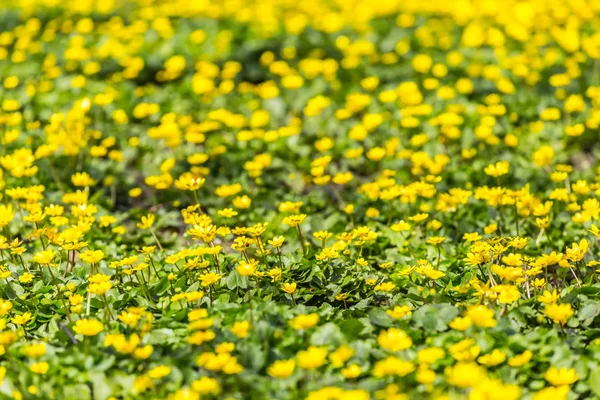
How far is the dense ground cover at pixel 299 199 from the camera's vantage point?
2924 mm

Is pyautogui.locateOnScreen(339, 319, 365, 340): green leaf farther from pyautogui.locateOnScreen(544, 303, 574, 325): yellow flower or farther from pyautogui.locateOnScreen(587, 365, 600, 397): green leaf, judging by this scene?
pyautogui.locateOnScreen(587, 365, 600, 397): green leaf

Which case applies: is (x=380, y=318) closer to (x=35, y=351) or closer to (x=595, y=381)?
(x=595, y=381)

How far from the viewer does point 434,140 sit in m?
5.75

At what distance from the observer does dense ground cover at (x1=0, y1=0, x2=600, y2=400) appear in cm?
292

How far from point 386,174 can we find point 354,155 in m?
0.38

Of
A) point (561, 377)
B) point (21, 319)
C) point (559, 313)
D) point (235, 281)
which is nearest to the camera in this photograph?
point (561, 377)

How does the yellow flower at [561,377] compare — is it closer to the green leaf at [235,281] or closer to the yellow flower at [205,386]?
the yellow flower at [205,386]

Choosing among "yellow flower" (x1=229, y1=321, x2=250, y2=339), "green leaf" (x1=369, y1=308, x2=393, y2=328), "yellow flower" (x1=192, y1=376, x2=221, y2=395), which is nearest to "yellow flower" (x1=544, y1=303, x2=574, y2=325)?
"green leaf" (x1=369, y1=308, x2=393, y2=328)

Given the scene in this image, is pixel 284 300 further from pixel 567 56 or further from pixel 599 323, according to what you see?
pixel 567 56

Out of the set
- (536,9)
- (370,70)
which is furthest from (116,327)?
(536,9)

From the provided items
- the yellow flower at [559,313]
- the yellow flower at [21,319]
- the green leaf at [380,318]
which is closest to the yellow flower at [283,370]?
the green leaf at [380,318]

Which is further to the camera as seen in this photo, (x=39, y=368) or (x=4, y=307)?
(x=4, y=307)

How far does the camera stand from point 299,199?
501 centimetres

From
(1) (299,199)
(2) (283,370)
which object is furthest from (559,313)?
(1) (299,199)
